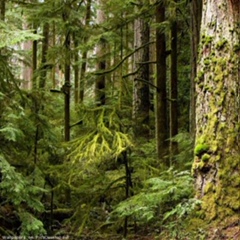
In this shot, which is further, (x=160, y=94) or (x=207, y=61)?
(x=160, y=94)

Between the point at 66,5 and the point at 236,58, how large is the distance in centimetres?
412

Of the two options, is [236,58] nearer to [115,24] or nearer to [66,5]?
[115,24]

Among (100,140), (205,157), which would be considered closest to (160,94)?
(100,140)

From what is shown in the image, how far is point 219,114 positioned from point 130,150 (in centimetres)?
200

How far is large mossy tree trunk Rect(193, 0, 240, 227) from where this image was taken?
3.63m

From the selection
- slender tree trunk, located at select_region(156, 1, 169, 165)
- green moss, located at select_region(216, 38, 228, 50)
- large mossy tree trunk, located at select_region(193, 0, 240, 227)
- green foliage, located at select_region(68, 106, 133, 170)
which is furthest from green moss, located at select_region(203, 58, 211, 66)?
slender tree trunk, located at select_region(156, 1, 169, 165)

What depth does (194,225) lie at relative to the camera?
11.9 feet

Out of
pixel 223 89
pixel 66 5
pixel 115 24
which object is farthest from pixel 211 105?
pixel 66 5

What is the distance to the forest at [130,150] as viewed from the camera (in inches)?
147

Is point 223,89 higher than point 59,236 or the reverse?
higher

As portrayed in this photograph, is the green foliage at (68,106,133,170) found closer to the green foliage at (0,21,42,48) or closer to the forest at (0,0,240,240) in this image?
the forest at (0,0,240,240)

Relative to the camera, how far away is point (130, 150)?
5547mm

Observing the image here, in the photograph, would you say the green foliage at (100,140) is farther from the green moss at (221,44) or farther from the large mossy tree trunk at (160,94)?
the green moss at (221,44)

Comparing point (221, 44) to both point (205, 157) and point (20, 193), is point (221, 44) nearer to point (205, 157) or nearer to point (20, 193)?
point (205, 157)
